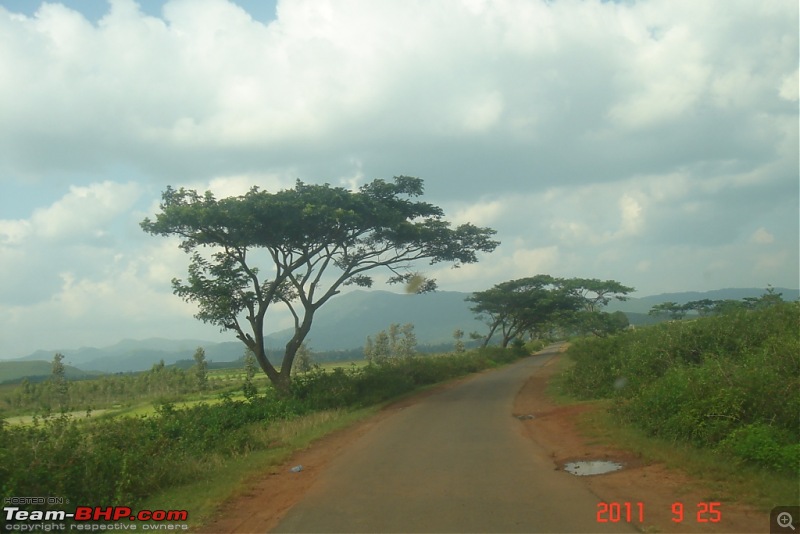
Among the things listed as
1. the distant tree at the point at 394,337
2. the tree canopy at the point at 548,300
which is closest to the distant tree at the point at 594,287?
the tree canopy at the point at 548,300

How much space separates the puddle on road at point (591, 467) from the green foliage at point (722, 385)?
1.58 metres

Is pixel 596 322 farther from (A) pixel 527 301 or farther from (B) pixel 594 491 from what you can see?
(B) pixel 594 491

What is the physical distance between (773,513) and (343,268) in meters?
20.1

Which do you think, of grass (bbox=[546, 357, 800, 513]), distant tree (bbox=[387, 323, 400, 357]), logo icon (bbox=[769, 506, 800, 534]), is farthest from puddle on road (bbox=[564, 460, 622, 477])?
distant tree (bbox=[387, 323, 400, 357])

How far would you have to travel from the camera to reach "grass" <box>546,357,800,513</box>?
25.0ft

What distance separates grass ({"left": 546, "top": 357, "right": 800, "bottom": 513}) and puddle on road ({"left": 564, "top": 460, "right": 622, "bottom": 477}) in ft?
2.02

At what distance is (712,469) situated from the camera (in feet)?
29.2

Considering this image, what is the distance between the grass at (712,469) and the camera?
762cm

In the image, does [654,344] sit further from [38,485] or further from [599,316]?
[599,316]

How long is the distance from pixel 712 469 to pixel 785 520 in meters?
2.22

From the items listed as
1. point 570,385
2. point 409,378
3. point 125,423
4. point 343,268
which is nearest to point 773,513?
point 125,423

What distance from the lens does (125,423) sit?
13977mm

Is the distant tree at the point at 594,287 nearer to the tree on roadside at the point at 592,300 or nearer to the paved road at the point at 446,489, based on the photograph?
the tree on roadside at the point at 592,300

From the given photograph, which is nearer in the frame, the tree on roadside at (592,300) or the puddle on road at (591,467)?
the puddle on road at (591,467)
